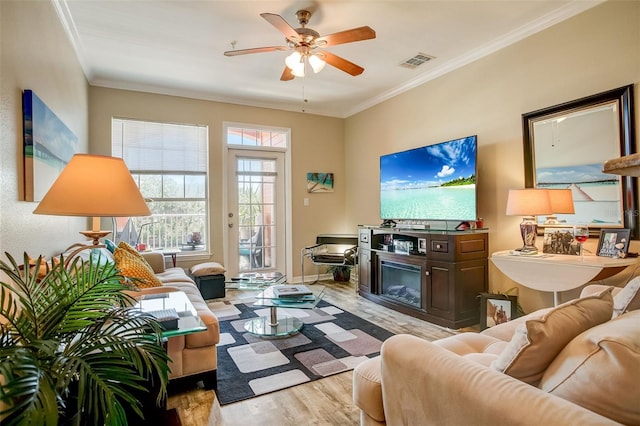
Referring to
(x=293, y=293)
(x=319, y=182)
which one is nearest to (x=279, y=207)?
(x=319, y=182)

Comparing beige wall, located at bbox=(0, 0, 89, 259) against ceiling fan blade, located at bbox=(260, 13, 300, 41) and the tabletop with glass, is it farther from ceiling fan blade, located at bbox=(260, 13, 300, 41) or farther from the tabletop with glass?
ceiling fan blade, located at bbox=(260, 13, 300, 41)

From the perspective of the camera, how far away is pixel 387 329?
312 cm

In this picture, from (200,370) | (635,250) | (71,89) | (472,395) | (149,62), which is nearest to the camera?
(472,395)

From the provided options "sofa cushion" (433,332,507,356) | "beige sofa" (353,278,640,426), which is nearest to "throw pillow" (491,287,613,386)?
"beige sofa" (353,278,640,426)

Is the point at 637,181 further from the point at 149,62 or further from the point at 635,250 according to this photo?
the point at 149,62

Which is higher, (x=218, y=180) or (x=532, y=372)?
(x=218, y=180)

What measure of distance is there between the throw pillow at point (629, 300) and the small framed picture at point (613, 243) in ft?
4.08

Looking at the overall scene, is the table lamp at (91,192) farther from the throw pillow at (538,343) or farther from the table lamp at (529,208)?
the table lamp at (529,208)

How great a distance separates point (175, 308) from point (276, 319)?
4.51 feet

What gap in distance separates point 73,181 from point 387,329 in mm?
2672

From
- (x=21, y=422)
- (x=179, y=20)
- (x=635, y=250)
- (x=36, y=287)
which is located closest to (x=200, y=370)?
(x=36, y=287)

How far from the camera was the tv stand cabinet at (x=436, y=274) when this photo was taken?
3.13 m

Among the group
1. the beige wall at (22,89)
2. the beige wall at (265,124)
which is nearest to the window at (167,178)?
the beige wall at (265,124)

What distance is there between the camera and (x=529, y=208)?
2.59m
